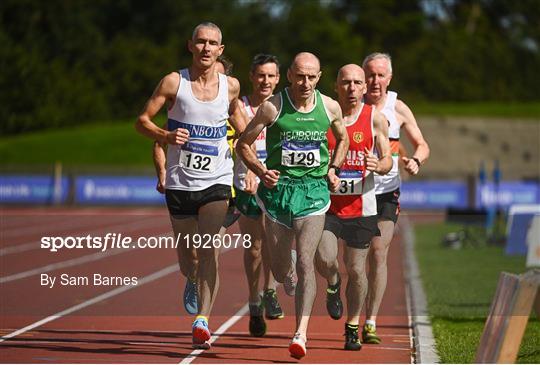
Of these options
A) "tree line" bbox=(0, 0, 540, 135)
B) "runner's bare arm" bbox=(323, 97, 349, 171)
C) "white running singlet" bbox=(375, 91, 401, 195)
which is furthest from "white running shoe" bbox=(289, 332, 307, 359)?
"tree line" bbox=(0, 0, 540, 135)

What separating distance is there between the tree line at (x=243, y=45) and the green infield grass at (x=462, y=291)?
21.1 metres

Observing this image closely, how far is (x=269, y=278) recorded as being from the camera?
12.0 metres

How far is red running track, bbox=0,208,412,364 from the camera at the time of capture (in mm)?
10125

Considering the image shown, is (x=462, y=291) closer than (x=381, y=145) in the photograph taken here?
No

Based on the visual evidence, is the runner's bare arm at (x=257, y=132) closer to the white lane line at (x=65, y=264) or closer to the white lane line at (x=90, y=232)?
the white lane line at (x=65, y=264)

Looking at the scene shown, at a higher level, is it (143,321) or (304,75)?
(304,75)

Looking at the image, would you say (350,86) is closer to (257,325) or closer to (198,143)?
(198,143)

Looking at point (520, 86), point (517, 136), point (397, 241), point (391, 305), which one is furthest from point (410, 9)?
point (391, 305)

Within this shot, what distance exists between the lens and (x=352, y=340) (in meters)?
10.6

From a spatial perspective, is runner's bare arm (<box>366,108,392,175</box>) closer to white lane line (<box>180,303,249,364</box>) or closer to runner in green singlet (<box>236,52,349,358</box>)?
runner in green singlet (<box>236,52,349,358</box>)

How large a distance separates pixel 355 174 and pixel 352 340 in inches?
50.8

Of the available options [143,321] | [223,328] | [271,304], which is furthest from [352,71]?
[143,321]

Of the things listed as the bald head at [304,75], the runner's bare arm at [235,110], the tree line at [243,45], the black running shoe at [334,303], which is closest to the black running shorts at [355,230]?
the black running shoe at [334,303]

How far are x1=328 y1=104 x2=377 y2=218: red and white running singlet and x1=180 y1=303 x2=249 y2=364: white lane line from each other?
1.54m
